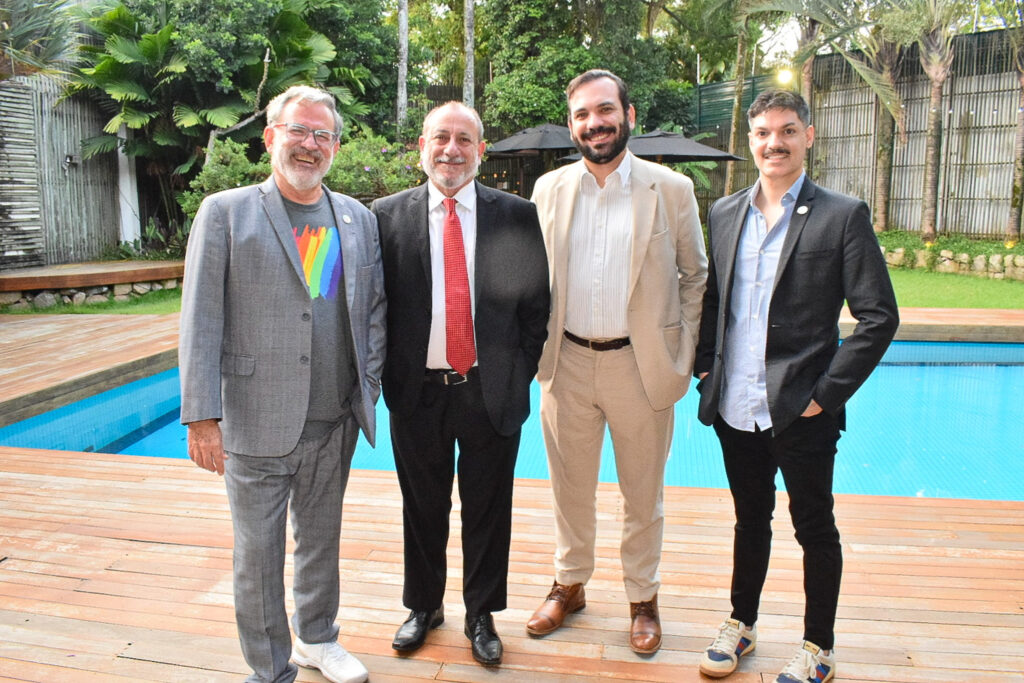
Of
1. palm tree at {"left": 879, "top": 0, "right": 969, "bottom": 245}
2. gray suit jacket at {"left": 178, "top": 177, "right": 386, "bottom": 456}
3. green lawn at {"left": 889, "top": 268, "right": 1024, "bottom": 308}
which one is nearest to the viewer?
gray suit jacket at {"left": 178, "top": 177, "right": 386, "bottom": 456}

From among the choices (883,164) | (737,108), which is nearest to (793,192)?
(883,164)

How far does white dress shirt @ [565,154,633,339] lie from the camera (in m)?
2.43

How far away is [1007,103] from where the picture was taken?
1184 cm

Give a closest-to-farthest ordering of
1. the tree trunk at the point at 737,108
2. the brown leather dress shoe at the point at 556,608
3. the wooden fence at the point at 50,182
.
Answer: the brown leather dress shoe at the point at 556,608, the wooden fence at the point at 50,182, the tree trunk at the point at 737,108

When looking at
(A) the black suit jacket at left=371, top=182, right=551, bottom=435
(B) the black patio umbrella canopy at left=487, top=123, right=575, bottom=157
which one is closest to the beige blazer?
(A) the black suit jacket at left=371, top=182, right=551, bottom=435

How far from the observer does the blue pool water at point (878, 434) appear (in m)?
5.10

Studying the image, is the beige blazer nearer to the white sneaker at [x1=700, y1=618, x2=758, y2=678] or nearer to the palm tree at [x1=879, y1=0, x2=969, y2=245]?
the white sneaker at [x1=700, y1=618, x2=758, y2=678]

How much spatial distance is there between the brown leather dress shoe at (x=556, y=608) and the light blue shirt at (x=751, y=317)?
30.4 inches

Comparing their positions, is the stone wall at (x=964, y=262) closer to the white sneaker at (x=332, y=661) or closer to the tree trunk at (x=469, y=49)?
the tree trunk at (x=469, y=49)

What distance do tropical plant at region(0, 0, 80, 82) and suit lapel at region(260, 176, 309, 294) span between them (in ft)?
26.0

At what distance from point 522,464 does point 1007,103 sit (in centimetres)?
1052

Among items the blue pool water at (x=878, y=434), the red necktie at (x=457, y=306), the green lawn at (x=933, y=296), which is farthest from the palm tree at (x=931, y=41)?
the red necktie at (x=457, y=306)

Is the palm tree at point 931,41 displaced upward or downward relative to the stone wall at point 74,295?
upward

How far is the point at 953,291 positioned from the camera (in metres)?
9.91
